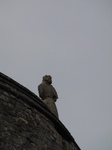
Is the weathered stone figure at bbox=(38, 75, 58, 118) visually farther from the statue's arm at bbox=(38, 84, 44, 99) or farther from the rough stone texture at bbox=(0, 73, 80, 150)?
the rough stone texture at bbox=(0, 73, 80, 150)

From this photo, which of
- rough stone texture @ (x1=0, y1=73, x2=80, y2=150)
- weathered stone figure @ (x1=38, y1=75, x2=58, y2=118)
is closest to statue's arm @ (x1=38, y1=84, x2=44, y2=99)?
weathered stone figure @ (x1=38, y1=75, x2=58, y2=118)

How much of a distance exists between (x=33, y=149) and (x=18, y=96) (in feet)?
3.63

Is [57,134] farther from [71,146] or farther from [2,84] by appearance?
[2,84]

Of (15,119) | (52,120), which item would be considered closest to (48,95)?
(52,120)

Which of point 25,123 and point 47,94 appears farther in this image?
point 47,94

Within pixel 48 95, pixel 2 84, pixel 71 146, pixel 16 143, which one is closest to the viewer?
pixel 16 143

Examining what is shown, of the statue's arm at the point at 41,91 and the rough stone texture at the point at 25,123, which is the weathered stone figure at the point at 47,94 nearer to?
the statue's arm at the point at 41,91

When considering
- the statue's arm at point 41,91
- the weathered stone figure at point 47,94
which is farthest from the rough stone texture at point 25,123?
the statue's arm at point 41,91

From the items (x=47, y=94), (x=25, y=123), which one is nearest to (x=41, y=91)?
(x=47, y=94)

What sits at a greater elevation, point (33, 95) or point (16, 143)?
point (33, 95)

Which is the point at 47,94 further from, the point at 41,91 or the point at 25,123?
the point at 25,123

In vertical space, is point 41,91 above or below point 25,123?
above

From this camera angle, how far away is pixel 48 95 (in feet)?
23.6

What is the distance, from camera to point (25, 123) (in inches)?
191
